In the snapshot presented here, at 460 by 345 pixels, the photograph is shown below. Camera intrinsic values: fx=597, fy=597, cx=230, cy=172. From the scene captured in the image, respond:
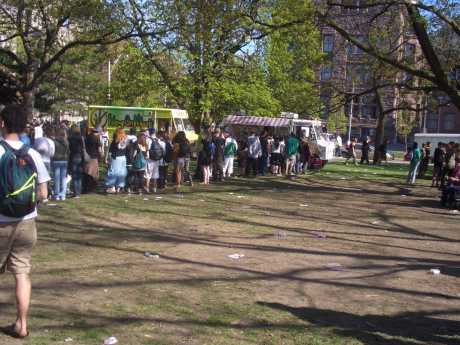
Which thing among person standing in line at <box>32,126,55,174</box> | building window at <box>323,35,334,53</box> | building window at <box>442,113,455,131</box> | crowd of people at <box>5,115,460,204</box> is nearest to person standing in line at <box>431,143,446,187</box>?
crowd of people at <box>5,115,460,204</box>

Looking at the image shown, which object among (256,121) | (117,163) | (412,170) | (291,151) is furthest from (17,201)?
(256,121)

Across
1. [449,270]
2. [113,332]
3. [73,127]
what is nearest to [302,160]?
[73,127]

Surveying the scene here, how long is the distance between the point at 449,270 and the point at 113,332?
17.4ft

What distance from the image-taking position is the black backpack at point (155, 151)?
1612cm

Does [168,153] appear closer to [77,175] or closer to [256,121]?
[77,175]

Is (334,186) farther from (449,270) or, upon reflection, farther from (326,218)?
(449,270)

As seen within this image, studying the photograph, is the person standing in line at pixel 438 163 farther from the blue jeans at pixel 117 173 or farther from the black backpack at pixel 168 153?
the blue jeans at pixel 117 173

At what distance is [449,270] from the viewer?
8586mm

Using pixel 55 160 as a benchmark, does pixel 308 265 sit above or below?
below

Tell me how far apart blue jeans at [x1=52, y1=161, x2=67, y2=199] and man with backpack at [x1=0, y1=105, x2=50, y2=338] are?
854 centimetres

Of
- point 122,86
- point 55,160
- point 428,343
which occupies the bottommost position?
point 428,343

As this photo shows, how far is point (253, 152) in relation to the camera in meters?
22.2

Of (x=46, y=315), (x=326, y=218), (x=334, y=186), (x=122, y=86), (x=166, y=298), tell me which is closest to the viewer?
(x=46, y=315)

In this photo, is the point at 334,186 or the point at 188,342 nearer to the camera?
the point at 188,342
